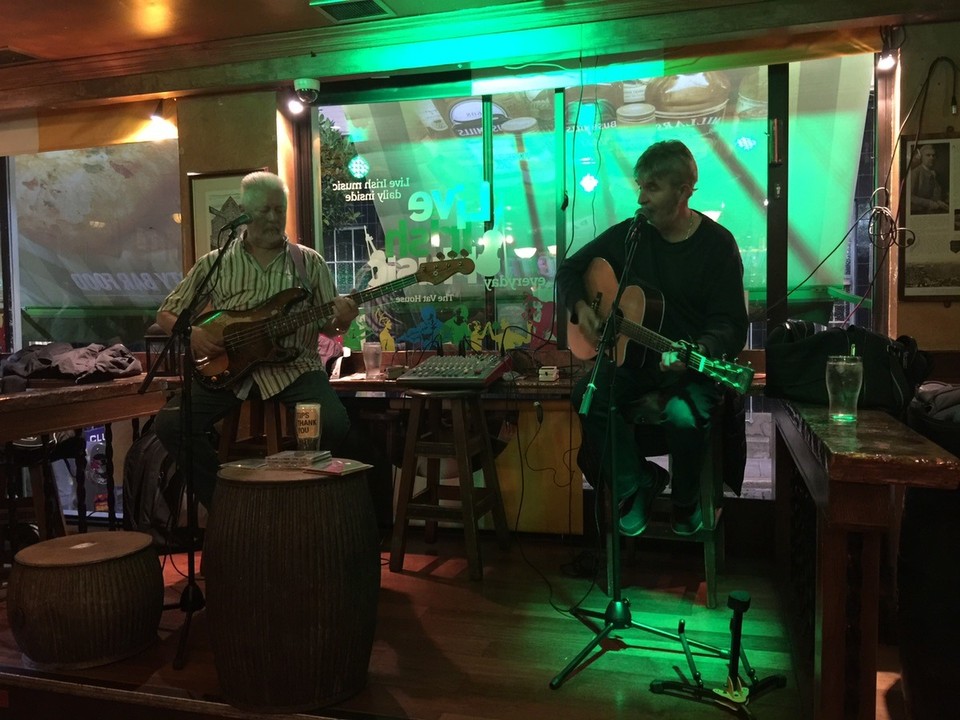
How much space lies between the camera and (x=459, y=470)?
10.2ft

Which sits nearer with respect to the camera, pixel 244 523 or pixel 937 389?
pixel 244 523

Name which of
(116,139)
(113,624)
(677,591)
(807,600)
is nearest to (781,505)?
(677,591)

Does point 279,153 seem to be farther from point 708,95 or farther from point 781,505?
point 781,505

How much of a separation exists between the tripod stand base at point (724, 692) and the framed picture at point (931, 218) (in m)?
1.81

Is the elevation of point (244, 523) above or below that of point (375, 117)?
below

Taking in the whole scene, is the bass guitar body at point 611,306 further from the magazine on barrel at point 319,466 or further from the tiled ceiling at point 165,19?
the tiled ceiling at point 165,19

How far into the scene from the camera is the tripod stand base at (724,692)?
1.96 metres

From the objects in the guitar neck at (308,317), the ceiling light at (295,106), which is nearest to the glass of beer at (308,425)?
the guitar neck at (308,317)

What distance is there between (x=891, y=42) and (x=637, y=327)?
1.81 meters

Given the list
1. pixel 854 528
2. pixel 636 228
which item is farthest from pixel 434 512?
pixel 854 528

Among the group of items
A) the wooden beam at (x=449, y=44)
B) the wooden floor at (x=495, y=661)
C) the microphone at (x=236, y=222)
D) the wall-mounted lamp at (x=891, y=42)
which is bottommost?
the wooden floor at (x=495, y=661)

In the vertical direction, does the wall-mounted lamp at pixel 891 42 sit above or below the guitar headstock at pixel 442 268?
above

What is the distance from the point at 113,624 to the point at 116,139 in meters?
2.96

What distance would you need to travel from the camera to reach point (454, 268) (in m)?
3.09
